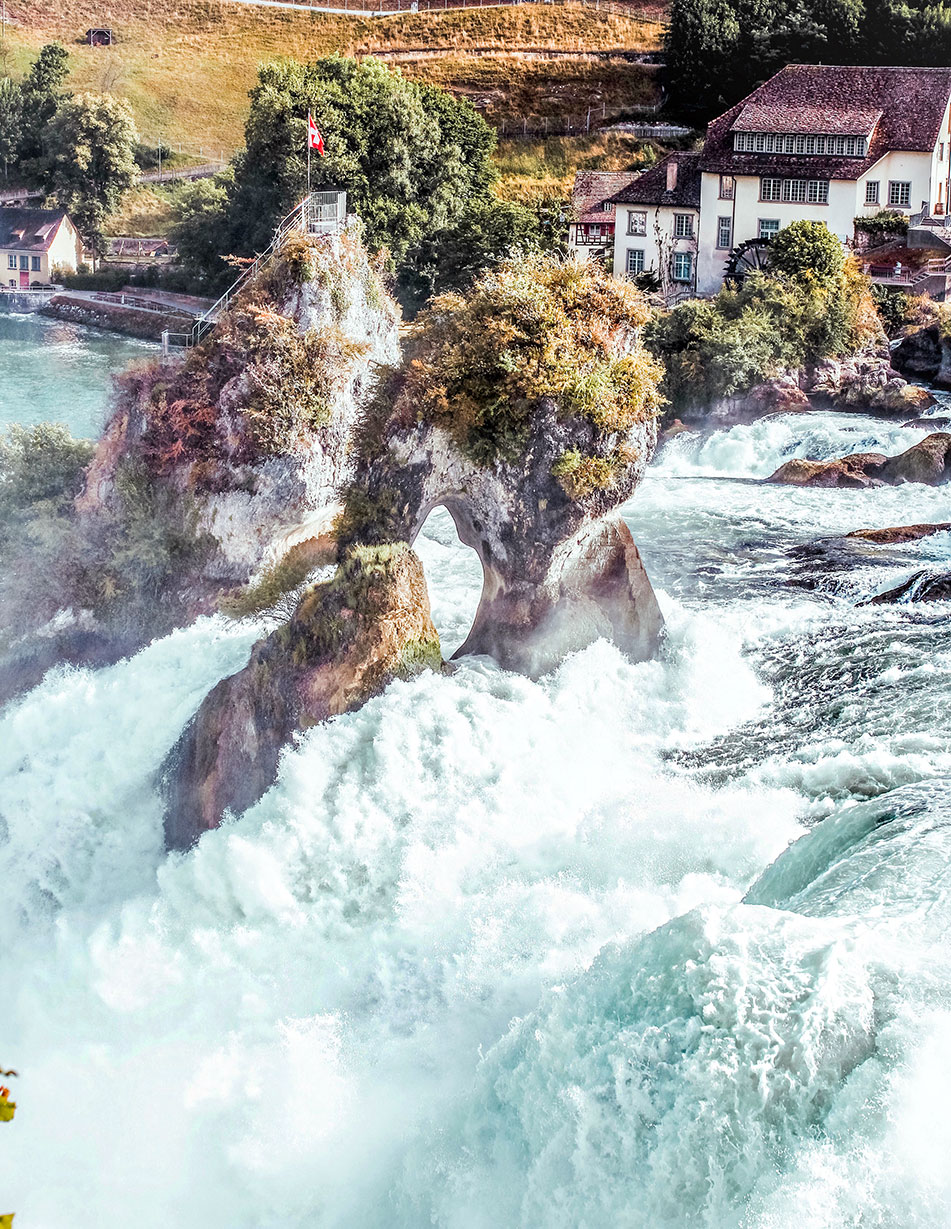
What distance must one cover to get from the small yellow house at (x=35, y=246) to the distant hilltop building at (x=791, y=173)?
24.3m

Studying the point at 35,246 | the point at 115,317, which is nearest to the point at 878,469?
the point at 115,317

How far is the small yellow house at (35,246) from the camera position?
60.2 meters

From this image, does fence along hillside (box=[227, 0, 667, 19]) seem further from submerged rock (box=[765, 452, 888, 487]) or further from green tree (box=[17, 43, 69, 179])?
submerged rock (box=[765, 452, 888, 487])

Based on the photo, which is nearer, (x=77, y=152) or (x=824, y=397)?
(x=824, y=397)

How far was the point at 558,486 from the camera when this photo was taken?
64.0ft

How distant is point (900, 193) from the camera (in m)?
51.4

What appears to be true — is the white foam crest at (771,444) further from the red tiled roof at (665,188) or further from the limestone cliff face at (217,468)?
the red tiled roof at (665,188)

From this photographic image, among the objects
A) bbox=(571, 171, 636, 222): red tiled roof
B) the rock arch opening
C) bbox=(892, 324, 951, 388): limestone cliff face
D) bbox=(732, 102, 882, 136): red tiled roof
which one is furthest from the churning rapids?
bbox=(571, 171, 636, 222): red tiled roof

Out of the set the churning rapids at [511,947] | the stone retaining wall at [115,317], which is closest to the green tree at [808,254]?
the stone retaining wall at [115,317]

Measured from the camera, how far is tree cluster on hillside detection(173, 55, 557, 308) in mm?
50656

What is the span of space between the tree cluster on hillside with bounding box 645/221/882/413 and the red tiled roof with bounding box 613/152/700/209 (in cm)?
715

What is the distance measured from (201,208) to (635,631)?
42.5 metres

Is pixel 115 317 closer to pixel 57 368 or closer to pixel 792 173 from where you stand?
pixel 57 368

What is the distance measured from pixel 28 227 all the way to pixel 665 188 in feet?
91.4
